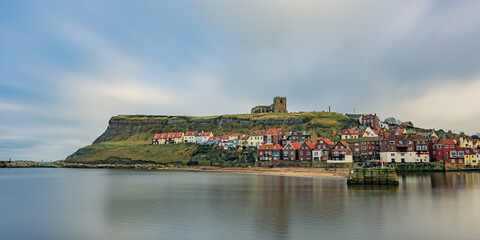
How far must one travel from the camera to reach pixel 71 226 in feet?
98.5

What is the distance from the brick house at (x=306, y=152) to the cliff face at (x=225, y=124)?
38209 mm

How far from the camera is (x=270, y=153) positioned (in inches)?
4117

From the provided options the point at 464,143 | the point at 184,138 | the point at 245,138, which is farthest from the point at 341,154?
the point at 184,138

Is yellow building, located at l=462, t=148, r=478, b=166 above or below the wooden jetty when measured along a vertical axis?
above

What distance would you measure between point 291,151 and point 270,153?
279 inches

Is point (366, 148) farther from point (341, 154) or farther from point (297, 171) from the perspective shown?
point (297, 171)

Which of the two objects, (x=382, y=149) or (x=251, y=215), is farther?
(x=382, y=149)

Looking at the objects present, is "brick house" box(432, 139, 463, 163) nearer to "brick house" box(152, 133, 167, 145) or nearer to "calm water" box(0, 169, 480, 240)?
"calm water" box(0, 169, 480, 240)

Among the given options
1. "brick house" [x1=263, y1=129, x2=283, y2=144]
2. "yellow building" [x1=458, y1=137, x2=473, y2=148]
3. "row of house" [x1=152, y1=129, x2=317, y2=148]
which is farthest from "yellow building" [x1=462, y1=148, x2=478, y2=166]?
"brick house" [x1=263, y1=129, x2=283, y2=144]

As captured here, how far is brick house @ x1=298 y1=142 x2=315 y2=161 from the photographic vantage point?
96.4 m

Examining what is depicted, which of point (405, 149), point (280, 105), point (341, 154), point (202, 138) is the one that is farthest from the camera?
point (280, 105)

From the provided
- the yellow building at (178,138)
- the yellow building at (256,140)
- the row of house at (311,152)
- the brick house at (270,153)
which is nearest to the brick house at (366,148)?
the row of house at (311,152)

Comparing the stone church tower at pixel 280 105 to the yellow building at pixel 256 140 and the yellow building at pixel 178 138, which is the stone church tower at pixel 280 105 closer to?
the yellow building at pixel 178 138

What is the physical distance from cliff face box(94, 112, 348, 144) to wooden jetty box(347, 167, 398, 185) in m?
77.5
